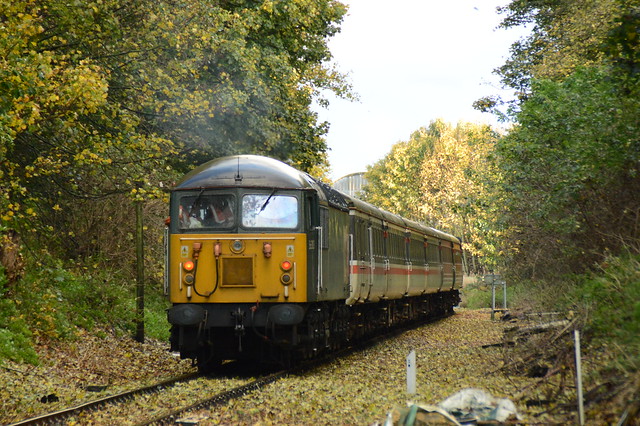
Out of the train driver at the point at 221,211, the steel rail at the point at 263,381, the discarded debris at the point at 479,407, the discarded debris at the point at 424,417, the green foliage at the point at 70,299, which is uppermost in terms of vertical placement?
the train driver at the point at 221,211

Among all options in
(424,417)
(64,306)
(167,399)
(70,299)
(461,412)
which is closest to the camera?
(424,417)

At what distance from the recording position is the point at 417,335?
23.5 metres

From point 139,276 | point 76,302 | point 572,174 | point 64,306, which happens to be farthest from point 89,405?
point 572,174

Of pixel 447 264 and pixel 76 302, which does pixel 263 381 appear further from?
pixel 447 264

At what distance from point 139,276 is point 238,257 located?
5.87m

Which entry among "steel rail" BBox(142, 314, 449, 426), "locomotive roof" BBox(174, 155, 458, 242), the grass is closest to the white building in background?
the grass

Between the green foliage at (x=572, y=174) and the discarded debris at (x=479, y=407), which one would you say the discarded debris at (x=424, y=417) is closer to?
the discarded debris at (x=479, y=407)

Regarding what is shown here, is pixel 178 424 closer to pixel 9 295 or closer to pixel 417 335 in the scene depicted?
pixel 9 295

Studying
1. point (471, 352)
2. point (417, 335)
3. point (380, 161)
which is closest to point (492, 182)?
point (417, 335)

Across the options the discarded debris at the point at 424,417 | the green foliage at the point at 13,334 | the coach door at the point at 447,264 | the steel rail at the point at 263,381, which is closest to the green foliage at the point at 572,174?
the steel rail at the point at 263,381

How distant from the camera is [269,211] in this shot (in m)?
13.9

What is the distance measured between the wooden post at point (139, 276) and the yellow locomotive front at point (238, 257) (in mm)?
4698

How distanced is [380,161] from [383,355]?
211 feet

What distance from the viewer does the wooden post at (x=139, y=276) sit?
18.5m
